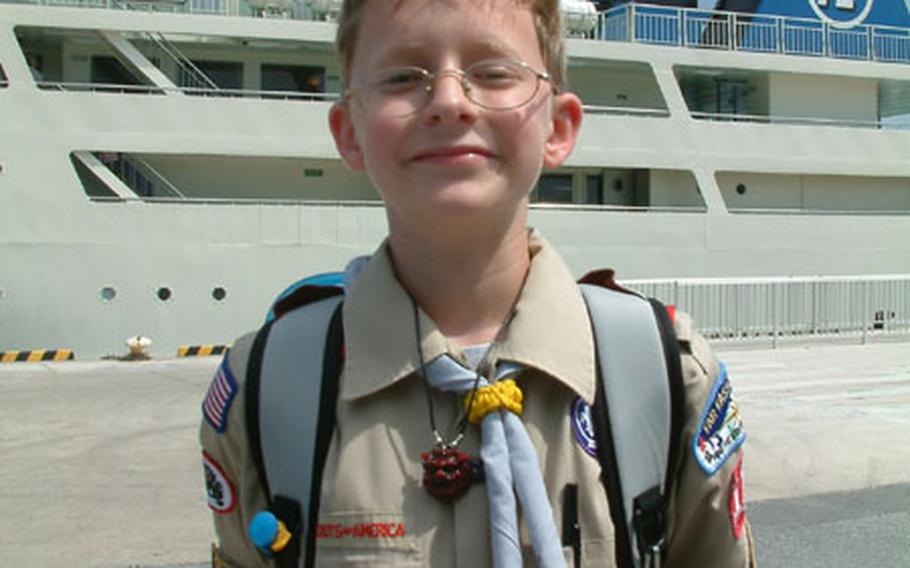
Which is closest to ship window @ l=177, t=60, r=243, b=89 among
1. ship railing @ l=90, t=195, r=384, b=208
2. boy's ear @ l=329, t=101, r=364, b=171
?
ship railing @ l=90, t=195, r=384, b=208

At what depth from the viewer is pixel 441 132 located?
1294 mm

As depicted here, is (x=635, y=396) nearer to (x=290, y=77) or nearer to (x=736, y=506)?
Result: (x=736, y=506)

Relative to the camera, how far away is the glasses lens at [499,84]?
130 centimetres

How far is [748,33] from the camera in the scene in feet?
52.3

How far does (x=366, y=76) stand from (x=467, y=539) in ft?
2.22

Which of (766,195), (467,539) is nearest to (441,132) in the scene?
(467,539)

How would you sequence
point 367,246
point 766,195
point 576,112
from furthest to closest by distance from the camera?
1. point 766,195
2. point 367,246
3. point 576,112

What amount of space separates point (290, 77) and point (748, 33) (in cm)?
795

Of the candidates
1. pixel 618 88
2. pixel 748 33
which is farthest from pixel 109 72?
pixel 748 33

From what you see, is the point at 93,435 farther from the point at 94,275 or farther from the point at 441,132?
the point at 441,132

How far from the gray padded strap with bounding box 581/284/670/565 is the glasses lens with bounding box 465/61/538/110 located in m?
0.36

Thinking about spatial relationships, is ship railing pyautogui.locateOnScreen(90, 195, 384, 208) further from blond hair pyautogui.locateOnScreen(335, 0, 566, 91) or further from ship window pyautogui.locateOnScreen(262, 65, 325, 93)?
blond hair pyautogui.locateOnScreen(335, 0, 566, 91)

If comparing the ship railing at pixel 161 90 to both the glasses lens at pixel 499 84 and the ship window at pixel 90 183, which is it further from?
the glasses lens at pixel 499 84

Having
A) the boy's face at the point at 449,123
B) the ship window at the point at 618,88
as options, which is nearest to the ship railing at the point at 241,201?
the ship window at the point at 618,88
